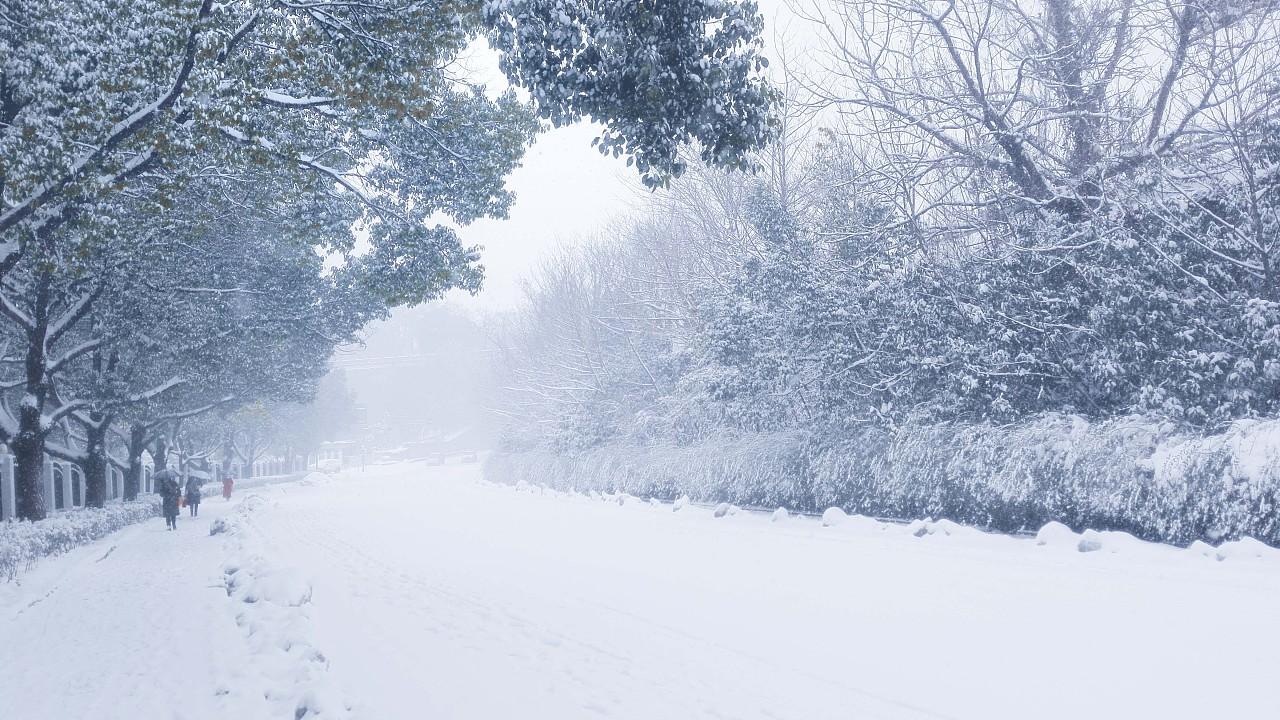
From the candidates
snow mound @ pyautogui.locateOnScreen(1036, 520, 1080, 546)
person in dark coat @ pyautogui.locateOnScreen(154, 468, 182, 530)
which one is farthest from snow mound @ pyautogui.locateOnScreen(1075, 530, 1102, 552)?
person in dark coat @ pyautogui.locateOnScreen(154, 468, 182, 530)

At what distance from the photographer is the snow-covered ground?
17.6 feet

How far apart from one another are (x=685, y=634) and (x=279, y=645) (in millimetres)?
3290

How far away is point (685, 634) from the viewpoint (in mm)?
7191

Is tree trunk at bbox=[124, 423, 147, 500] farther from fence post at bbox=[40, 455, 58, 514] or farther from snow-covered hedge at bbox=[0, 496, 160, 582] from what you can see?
snow-covered hedge at bbox=[0, 496, 160, 582]

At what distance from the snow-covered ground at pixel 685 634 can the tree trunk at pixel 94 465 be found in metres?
12.1

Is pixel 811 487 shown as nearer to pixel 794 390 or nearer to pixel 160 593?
pixel 794 390

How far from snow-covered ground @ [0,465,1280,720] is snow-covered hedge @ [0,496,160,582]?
1004 millimetres

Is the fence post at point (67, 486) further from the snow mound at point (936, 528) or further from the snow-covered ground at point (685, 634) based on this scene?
the snow mound at point (936, 528)

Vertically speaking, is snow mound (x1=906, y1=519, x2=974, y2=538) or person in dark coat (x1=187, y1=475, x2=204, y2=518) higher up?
person in dark coat (x1=187, y1=475, x2=204, y2=518)

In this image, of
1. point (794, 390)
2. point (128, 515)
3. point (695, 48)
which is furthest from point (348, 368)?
point (695, 48)

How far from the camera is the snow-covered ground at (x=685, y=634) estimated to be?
5.36 m

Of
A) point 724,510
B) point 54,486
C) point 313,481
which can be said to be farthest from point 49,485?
point 313,481

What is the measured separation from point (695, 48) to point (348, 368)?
12462cm

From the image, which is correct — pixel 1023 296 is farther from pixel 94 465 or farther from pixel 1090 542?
pixel 94 465
